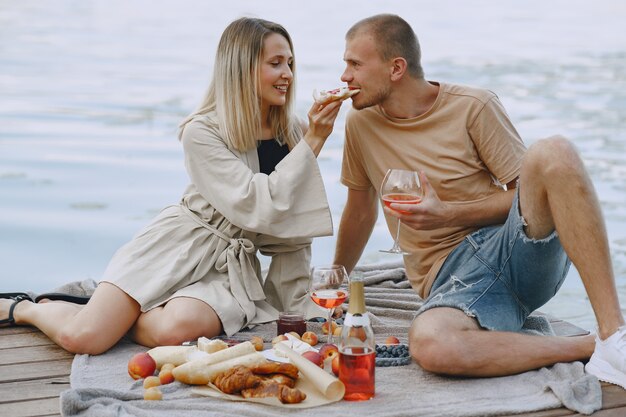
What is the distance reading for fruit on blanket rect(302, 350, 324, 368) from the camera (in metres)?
3.36

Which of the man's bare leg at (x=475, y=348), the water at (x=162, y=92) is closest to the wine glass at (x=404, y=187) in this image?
the man's bare leg at (x=475, y=348)

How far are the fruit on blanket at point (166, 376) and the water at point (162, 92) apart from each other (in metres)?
2.55

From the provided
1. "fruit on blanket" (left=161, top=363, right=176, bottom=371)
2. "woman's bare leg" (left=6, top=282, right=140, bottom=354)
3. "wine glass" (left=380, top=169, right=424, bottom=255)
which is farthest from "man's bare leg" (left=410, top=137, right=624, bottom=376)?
"woman's bare leg" (left=6, top=282, right=140, bottom=354)

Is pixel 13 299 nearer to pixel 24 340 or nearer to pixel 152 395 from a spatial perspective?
pixel 24 340

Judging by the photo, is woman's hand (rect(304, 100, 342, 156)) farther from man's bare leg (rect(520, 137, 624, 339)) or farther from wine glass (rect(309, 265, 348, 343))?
man's bare leg (rect(520, 137, 624, 339))

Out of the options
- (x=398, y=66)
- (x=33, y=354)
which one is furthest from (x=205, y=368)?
(x=398, y=66)

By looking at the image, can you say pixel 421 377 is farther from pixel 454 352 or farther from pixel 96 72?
pixel 96 72

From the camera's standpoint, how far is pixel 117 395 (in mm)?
3152

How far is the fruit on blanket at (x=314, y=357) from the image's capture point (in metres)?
3.36

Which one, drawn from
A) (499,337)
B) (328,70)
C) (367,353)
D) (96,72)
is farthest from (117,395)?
(96,72)

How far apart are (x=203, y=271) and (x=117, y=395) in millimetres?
912

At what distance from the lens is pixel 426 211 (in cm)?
344

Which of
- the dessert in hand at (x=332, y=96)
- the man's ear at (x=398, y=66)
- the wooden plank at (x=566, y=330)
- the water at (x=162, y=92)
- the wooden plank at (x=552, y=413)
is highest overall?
the man's ear at (x=398, y=66)

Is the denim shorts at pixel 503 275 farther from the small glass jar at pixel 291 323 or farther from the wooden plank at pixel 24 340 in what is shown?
the wooden plank at pixel 24 340
